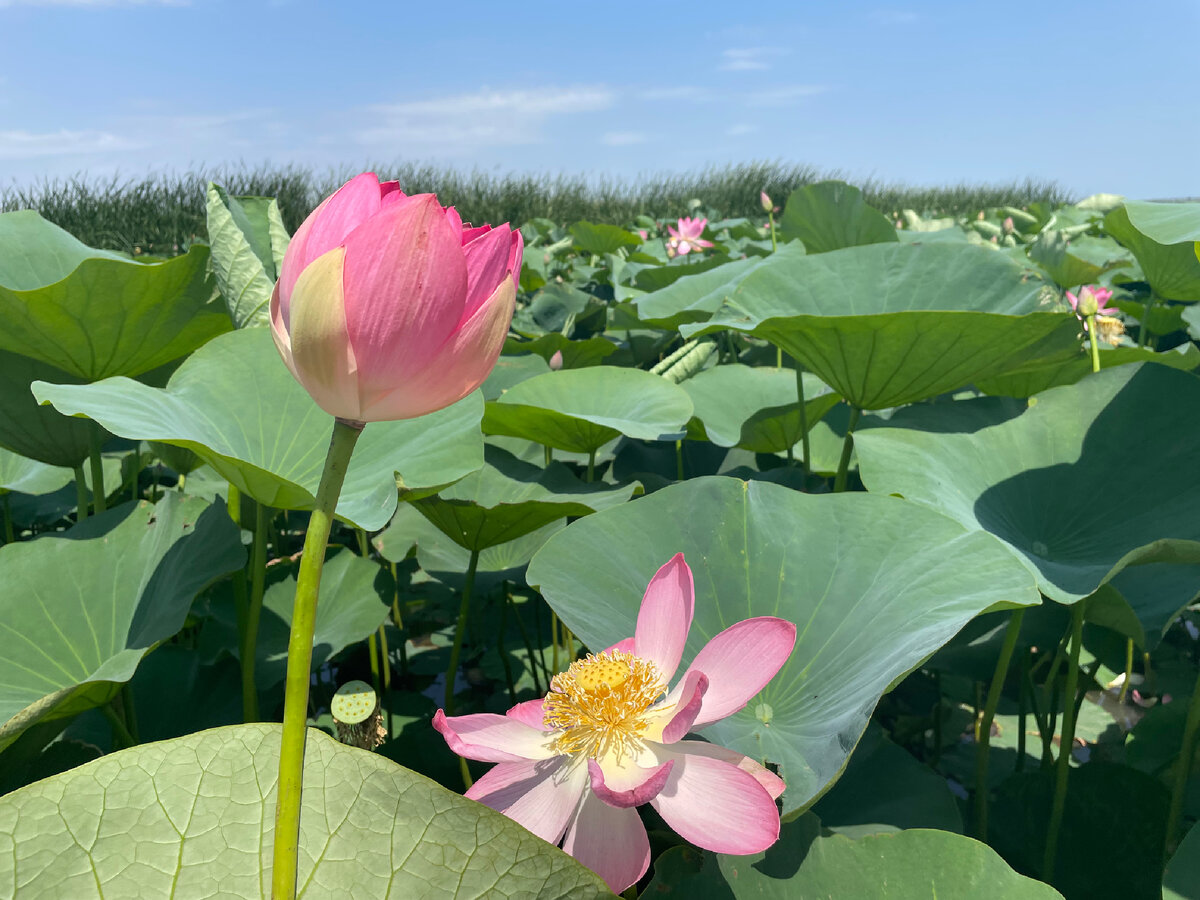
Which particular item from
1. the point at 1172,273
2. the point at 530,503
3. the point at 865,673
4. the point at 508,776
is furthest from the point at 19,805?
the point at 1172,273

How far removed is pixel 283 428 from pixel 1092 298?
1.21 m

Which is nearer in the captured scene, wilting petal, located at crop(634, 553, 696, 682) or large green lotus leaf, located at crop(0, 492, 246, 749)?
wilting petal, located at crop(634, 553, 696, 682)

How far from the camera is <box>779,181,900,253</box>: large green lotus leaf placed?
6.91 ft

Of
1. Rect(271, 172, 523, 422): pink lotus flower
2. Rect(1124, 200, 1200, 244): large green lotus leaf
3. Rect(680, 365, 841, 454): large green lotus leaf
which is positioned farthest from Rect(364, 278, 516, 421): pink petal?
Rect(680, 365, 841, 454): large green lotus leaf

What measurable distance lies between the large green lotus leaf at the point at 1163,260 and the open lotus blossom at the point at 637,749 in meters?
1.18

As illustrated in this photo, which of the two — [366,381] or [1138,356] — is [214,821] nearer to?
[366,381]

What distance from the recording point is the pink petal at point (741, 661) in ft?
1.46

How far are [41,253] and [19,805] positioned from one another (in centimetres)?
109

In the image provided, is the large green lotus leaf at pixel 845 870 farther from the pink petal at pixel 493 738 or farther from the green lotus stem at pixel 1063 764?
the green lotus stem at pixel 1063 764

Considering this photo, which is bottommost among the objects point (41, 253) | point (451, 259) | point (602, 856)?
point (602, 856)

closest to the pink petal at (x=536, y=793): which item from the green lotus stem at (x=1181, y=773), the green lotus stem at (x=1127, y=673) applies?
the green lotus stem at (x=1181, y=773)

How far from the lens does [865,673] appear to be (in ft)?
1.92

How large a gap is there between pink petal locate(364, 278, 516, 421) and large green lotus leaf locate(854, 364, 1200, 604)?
61 cm

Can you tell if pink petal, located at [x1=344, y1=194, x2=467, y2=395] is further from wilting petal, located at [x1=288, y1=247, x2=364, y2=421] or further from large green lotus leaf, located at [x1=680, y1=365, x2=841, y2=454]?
large green lotus leaf, located at [x1=680, y1=365, x2=841, y2=454]
